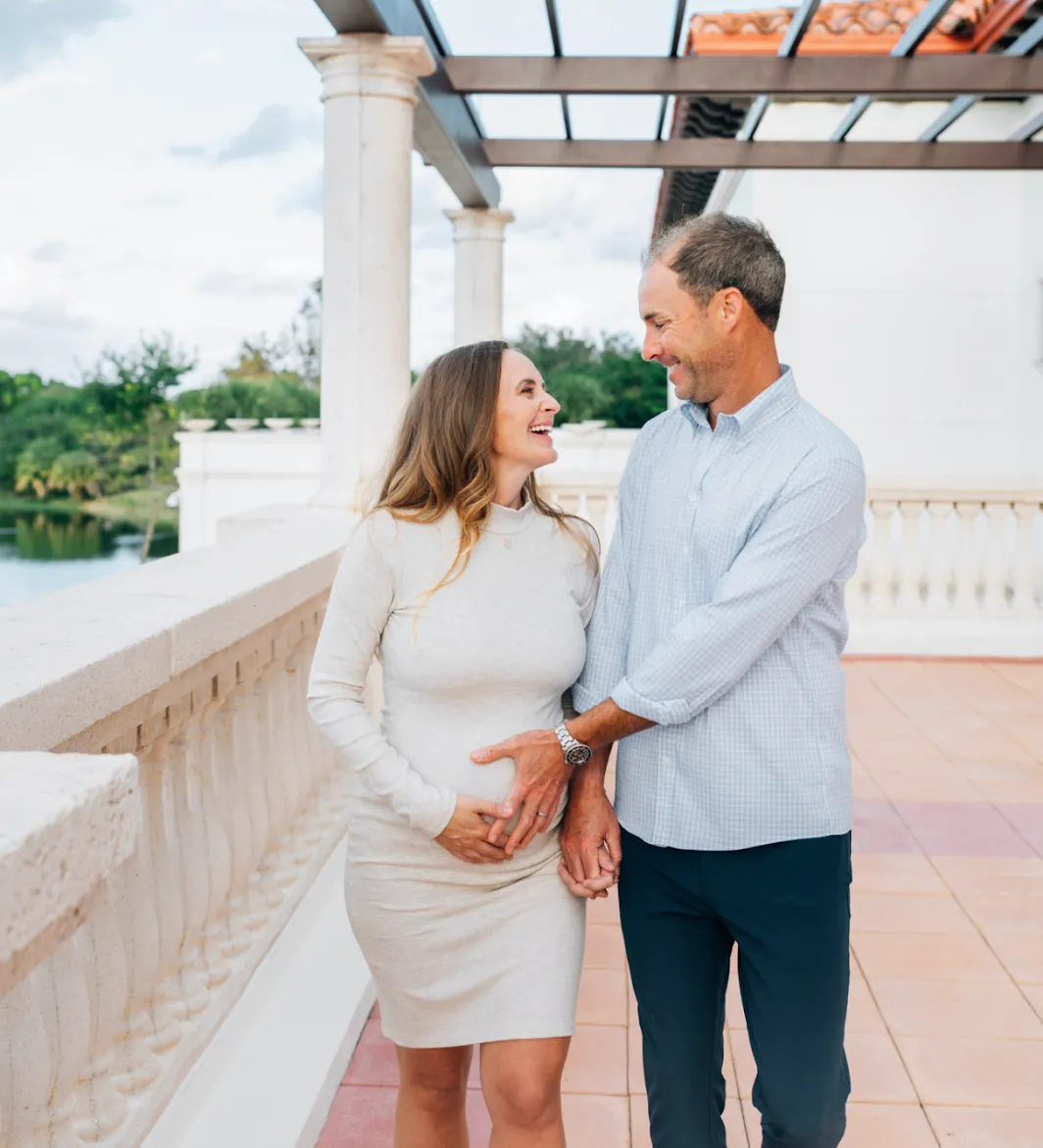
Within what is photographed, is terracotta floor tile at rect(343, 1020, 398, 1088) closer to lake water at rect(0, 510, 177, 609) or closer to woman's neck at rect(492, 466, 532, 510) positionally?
woman's neck at rect(492, 466, 532, 510)

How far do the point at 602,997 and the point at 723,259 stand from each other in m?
1.99

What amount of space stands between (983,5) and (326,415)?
20.6 feet

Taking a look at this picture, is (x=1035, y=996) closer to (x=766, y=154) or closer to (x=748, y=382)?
(x=748, y=382)

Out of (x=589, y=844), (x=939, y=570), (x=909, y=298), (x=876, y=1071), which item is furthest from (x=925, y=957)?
(x=909, y=298)

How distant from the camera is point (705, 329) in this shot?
1.79 metres

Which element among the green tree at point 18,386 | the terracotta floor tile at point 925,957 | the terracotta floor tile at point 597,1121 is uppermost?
the green tree at point 18,386

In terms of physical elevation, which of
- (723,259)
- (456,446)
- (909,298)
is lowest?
(456,446)

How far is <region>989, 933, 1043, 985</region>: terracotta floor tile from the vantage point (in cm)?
325

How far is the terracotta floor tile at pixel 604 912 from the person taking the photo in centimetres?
360

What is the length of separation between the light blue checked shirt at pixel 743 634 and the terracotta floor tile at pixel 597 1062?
1054 millimetres

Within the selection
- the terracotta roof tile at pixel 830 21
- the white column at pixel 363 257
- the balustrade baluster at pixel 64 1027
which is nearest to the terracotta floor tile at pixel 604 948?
the balustrade baluster at pixel 64 1027

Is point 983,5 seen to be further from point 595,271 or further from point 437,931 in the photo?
point 595,271

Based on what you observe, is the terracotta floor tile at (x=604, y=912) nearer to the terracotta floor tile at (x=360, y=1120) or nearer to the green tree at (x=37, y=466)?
the terracotta floor tile at (x=360, y=1120)

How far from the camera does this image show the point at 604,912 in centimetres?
369
